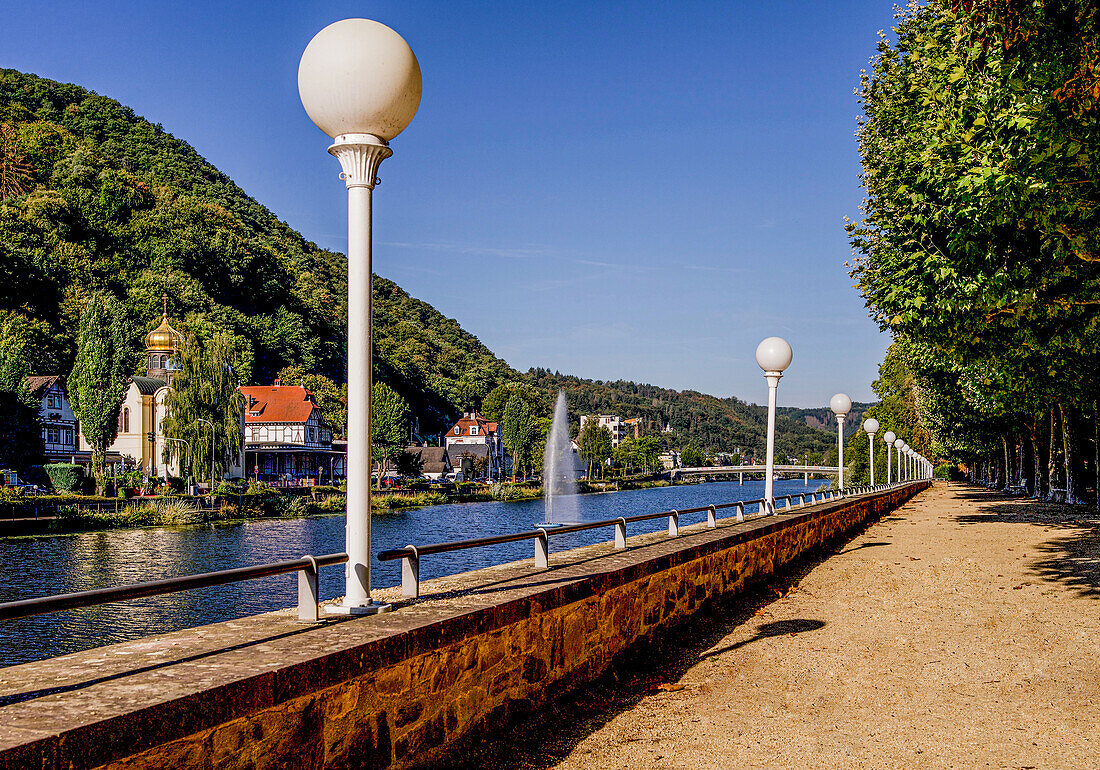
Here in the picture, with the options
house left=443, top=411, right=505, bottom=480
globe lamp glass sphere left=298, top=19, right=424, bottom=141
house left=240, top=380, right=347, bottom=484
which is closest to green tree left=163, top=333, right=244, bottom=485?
house left=240, top=380, right=347, bottom=484

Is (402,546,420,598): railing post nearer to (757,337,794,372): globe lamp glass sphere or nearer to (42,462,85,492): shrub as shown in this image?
(757,337,794,372): globe lamp glass sphere

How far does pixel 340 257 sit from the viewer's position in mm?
167000

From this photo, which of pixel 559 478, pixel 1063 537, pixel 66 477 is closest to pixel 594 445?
pixel 559 478

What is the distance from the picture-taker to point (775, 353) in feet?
48.0

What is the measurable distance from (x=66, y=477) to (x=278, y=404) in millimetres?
38370

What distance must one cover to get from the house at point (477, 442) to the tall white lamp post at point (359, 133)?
384 feet

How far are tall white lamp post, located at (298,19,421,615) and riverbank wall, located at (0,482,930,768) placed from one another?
55 cm

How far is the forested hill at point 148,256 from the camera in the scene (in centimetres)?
8831

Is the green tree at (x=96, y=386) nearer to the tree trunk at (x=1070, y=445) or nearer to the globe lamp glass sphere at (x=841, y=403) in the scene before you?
the globe lamp glass sphere at (x=841, y=403)

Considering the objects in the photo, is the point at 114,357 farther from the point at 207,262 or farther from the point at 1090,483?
the point at 1090,483

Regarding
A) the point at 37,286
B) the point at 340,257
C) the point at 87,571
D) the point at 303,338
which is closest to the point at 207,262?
the point at 303,338

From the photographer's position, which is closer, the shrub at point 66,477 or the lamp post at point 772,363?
the lamp post at point 772,363

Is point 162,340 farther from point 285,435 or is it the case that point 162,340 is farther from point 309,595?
point 309,595

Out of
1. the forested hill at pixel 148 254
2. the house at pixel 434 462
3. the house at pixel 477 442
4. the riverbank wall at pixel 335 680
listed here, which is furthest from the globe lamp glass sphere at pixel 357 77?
the house at pixel 477 442
